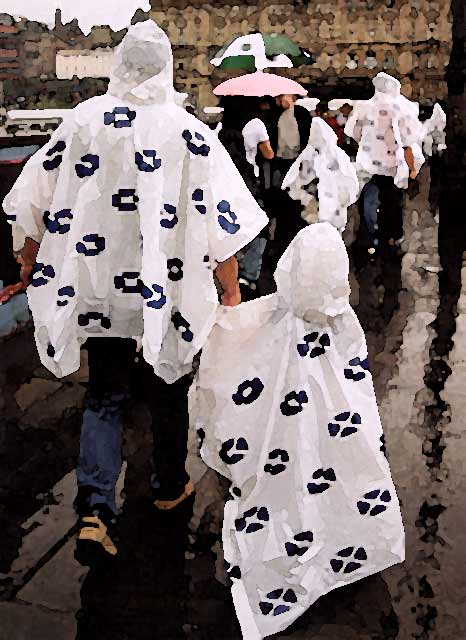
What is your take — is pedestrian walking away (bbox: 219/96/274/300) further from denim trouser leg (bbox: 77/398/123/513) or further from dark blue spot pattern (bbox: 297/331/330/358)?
dark blue spot pattern (bbox: 297/331/330/358)

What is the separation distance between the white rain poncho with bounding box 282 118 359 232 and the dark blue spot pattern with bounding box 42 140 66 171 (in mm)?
4477

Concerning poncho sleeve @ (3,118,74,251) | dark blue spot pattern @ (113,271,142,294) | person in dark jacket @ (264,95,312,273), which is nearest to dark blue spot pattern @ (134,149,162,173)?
poncho sleeve @ (3,118,74,251)

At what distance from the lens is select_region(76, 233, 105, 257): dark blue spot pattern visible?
2.68m

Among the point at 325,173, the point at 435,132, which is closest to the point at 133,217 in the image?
the point at 325,173

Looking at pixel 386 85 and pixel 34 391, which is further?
pixel 386 85

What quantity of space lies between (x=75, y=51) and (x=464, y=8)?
20.0ft

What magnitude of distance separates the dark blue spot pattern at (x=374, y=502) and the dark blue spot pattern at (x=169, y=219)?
1008mm

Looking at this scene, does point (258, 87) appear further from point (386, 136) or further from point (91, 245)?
point (91, 245)

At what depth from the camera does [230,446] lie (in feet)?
8.79

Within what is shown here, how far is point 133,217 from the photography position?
2672mm

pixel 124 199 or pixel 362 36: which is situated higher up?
pixel 124 199

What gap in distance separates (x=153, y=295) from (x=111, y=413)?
0.48m

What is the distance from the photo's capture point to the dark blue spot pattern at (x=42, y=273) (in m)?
2.75

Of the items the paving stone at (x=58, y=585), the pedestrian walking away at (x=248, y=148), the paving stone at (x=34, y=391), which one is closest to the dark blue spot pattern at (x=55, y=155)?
the paving stone at (x=58, y=585)
